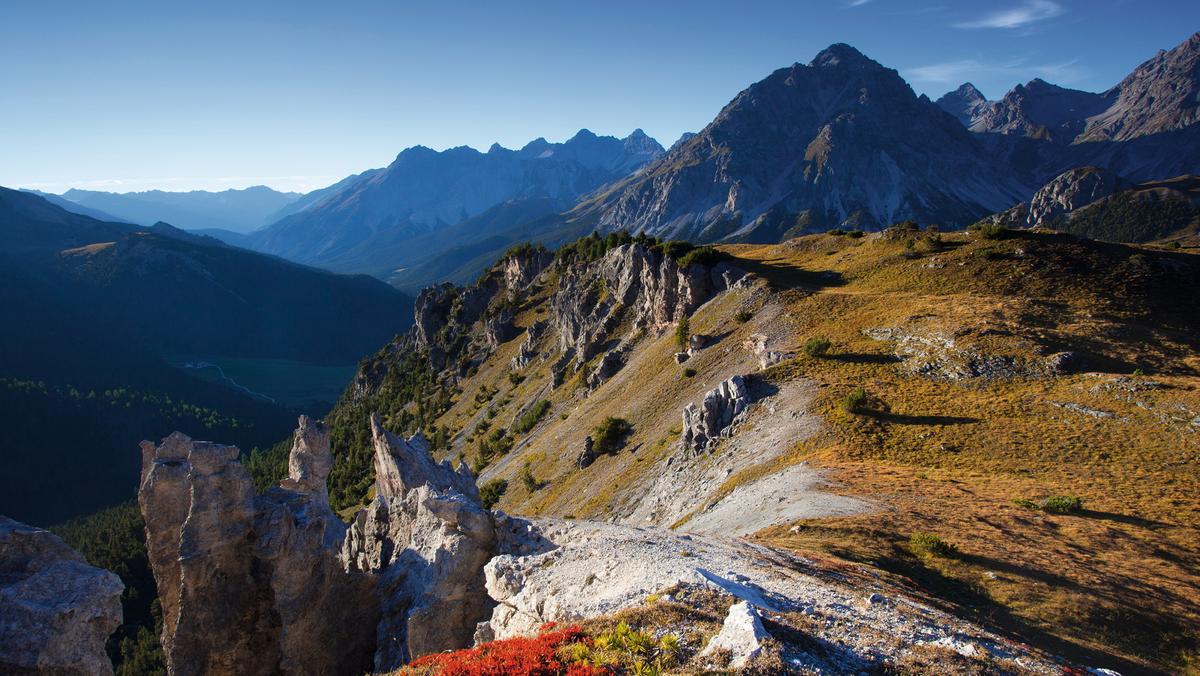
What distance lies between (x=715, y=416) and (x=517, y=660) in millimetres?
33750

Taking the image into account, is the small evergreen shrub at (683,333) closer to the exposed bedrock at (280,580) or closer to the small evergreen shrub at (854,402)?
the small evergreen shrub at (854,402)

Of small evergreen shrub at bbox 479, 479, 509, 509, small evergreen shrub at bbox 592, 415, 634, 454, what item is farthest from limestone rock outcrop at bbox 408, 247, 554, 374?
small evergreen shrub at bbox 592, 415, 634, 454

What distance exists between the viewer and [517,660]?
13.8 m

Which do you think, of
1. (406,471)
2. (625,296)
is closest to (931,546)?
(406,471)

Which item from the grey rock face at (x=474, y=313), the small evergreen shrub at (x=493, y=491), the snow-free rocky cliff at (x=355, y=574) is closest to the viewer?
the snow-free rocky cliff at (x=355, y=574)

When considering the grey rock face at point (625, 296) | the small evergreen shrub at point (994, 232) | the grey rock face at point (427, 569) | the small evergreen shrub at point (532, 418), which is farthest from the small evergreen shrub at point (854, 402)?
the small evergreen shrub at point (532, 418)

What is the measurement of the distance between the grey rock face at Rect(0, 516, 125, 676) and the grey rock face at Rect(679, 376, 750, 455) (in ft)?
118

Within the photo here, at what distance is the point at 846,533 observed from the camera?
25766mm

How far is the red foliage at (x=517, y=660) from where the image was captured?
13.2 metres

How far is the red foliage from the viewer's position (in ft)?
43.2

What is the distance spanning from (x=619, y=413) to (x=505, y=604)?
43744 millimetres

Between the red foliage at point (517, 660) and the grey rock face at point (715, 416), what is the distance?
30585 millimetres

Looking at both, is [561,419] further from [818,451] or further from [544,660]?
[544,660]

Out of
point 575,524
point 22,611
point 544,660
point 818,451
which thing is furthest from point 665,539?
point 22,611
